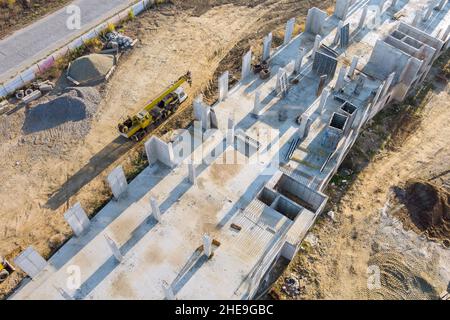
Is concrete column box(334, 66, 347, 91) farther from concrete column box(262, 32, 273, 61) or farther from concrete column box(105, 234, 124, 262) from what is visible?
concrete column box(105, 234, 124, 262)

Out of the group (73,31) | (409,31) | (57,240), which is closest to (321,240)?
(57,240)

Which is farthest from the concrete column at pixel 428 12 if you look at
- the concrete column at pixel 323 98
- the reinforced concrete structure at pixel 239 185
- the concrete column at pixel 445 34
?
the concrete column at pixel 323 98

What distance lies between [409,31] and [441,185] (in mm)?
12266

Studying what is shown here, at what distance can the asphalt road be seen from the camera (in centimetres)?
2964

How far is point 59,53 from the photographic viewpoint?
1153 inches

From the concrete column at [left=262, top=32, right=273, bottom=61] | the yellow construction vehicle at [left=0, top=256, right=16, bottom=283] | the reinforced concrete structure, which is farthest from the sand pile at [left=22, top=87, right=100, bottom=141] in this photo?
the concrete column at [left=262, top=32, right=273, bottom=61]

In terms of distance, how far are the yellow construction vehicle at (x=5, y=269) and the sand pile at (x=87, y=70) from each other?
13697 mm

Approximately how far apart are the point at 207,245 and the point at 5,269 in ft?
34.2

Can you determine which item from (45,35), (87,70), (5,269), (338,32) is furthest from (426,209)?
(45,35)

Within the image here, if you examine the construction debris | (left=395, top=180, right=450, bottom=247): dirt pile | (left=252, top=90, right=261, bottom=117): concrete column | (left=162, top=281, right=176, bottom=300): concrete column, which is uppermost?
(left=252, top=90, right=261, bottom=117): concrete column

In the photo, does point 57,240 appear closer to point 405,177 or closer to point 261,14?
point 405,177

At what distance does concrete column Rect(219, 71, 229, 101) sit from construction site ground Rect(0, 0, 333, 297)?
2609 mm

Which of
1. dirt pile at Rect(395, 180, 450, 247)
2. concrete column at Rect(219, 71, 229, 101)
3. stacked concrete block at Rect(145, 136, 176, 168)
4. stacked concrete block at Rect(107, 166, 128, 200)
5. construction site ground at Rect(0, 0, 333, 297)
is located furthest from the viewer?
concrete column at Rect(219, 71, 229, 101)

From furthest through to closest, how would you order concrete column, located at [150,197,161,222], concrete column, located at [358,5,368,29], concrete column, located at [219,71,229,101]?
concrete column, located at [358,5,368,29]
concrete column, located at [219,71,229,101]
concrete column, located at [150,197,161,222]
